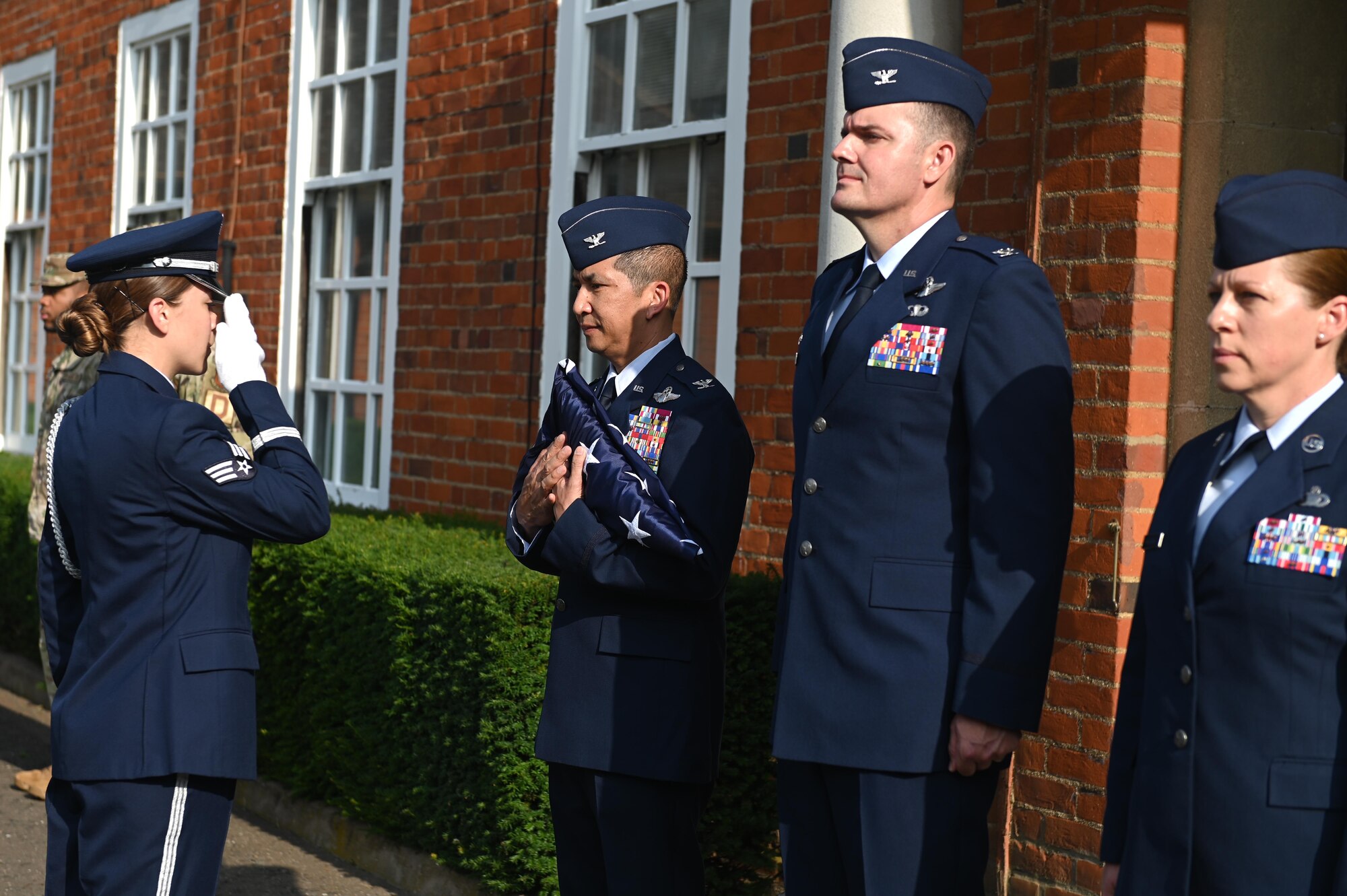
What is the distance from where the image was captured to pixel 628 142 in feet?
21.1

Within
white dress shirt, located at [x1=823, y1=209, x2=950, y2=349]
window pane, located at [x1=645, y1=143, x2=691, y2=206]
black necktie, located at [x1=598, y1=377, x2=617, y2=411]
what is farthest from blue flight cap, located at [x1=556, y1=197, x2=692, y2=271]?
window pane, located at [x1=645, y1=143, x2=691, y2=206]

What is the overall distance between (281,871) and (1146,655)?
4082mm

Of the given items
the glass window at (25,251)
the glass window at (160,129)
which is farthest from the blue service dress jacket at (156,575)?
the glass window at (25,251)

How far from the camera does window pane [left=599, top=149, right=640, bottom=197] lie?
21.3 feet

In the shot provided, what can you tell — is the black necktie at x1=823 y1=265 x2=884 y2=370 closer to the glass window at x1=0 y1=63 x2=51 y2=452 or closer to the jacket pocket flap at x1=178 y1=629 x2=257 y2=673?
the jacket pocket flap at x1=178 y1=629 x2=257 y2=673

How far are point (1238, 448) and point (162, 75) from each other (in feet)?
31.4

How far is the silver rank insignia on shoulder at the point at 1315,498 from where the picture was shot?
221 cm

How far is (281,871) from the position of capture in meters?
5.69

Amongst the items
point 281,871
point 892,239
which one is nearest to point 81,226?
point 281,871

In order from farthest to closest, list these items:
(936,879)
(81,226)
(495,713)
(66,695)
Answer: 1. (81,226)
2. (495,713)
3. (66,695)
4. (936,879)

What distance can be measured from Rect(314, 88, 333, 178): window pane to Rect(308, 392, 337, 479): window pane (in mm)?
1243

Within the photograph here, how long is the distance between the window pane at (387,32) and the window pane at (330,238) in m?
0.82

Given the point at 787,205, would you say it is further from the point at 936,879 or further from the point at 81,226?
the point at 81,226

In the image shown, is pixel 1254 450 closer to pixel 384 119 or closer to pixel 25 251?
pixel 384 119
